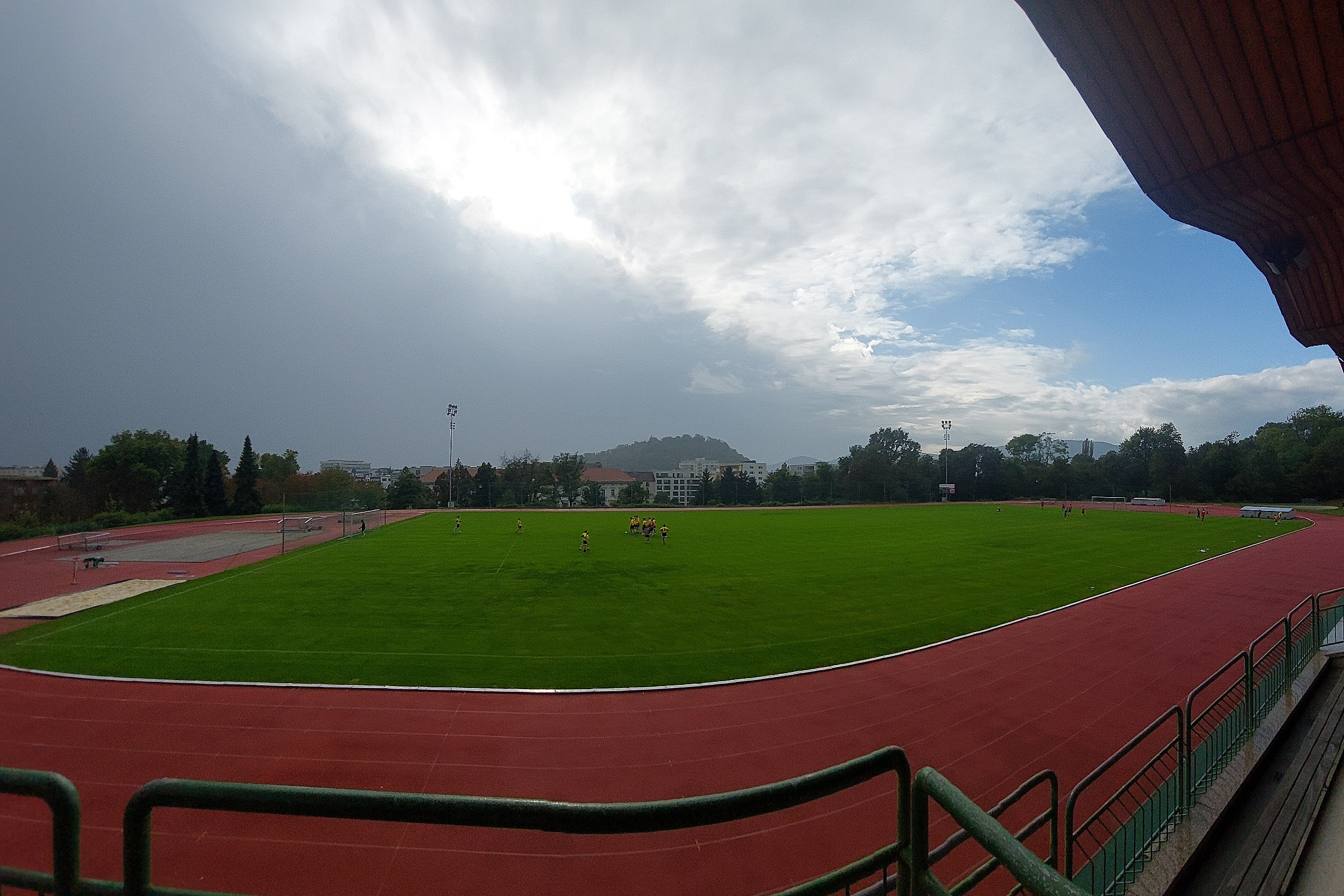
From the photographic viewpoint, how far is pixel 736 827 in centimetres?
642

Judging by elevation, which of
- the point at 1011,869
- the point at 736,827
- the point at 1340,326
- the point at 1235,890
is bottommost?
the point at 736,827

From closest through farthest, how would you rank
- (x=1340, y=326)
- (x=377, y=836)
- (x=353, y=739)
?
(x=377, y=836), (x=1340, y=326), (x=353, y=739)

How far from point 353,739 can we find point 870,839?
689 centimetres

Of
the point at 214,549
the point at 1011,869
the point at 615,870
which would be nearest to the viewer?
the point at 1011,869

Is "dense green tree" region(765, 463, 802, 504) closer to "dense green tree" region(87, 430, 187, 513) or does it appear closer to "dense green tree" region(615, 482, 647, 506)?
"dense green tree" region(615, 482, 647, 506)

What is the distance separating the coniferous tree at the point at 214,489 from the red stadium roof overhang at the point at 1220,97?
6349 centimetres

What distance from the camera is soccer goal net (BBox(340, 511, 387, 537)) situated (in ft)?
114

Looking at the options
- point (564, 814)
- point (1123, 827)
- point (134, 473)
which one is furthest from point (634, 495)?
point (564, 814)

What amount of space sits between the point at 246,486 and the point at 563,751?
192 feet

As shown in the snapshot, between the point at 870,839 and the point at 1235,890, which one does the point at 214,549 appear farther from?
the point at 1235,890

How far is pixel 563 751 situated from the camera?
773 cm

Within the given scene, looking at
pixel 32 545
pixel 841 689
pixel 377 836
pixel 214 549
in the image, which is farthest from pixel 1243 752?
pixel 32 545

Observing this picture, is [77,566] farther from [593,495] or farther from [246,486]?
Result: [593,495]

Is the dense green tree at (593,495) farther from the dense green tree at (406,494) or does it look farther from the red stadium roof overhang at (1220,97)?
the red stadium roof overhang at (1220,97)
